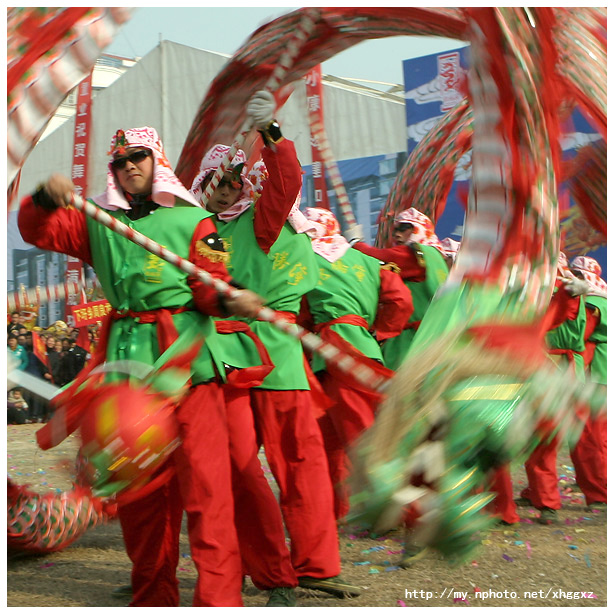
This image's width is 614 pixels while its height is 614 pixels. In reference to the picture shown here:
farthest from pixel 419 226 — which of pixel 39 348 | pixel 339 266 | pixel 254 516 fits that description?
pixel 39 348

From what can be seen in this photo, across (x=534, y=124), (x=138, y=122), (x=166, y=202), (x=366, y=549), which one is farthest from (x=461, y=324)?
(x=138, y=122)

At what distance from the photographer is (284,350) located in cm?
320

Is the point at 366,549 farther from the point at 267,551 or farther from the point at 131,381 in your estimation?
the point at 131,381

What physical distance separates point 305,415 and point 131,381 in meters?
0.83

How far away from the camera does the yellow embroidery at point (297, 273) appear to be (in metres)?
3.29

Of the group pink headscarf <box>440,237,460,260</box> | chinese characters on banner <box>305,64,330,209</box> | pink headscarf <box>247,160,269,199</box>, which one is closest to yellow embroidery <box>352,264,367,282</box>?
pink headscarf <box>247,160,269,199</box>

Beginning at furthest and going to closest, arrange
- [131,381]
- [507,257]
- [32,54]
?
[131,381] → [32,54] → [507,257]

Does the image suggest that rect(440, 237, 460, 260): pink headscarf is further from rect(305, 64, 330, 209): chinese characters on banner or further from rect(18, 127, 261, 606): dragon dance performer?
rect(305, 64, 330, 209): chinese characters on banner

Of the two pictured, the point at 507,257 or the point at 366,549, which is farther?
the point at 366,549

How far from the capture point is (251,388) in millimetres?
3156

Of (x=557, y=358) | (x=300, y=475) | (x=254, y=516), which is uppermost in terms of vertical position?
(x=557, y=358)

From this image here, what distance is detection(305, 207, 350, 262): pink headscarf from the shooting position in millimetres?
4086

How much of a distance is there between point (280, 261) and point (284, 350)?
1.18ft

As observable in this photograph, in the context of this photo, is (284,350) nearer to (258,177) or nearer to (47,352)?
(258,177)
